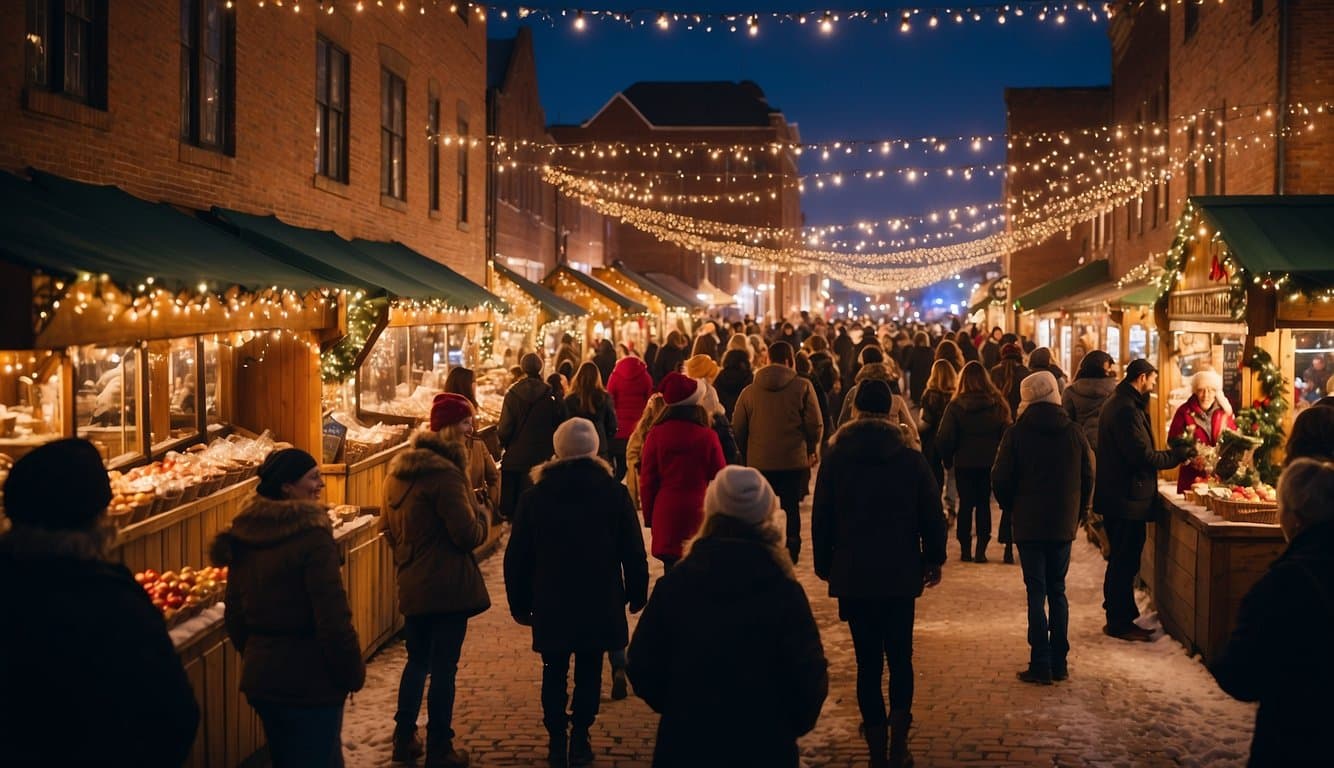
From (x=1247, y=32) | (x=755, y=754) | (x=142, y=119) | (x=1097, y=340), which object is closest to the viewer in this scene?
(x=755, y=754)

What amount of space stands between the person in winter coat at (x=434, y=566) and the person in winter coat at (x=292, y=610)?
1.48 meters

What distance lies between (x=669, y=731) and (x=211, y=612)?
10.7 ft

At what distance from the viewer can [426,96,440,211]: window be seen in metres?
18.9

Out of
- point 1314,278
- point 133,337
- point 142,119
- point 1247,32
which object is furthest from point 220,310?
point 1247,32

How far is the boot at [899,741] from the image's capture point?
21.8ft

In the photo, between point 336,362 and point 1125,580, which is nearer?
point 1125,580

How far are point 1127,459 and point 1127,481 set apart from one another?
0.18 metres

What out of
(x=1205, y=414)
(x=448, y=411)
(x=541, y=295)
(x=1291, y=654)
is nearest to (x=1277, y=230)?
(x=1205, y=414)

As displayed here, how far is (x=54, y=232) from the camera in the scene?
21.9ft

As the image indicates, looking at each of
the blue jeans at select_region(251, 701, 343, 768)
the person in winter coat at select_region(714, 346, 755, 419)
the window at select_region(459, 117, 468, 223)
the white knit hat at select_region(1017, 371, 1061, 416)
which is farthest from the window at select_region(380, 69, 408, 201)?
the blue jeans at select_region(251, 701, 343, 768)

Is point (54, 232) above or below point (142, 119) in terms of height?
below

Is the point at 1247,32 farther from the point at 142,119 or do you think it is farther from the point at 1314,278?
the point at 142,119

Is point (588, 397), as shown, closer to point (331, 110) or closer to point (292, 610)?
point (331, 110)

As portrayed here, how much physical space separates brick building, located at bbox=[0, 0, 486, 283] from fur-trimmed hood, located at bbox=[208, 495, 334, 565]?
12.6 ft
